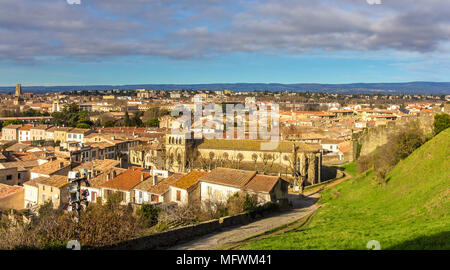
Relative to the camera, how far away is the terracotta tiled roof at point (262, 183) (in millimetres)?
22047

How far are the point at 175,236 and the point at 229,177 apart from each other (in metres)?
10.5

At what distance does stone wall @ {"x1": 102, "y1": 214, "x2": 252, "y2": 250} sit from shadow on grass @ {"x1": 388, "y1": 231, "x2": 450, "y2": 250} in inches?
289

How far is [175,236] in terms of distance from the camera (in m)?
13.8

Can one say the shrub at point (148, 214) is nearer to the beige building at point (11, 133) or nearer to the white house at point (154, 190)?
the white house at point (154, 190)

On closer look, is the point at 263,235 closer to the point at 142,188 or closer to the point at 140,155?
the point at 142,188

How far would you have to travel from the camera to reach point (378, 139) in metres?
37.4

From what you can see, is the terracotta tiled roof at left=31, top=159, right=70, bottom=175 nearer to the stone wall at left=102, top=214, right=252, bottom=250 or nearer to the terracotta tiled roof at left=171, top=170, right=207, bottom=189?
the terracotta tiled roof at left=171, top=170, right=207, bottom=189

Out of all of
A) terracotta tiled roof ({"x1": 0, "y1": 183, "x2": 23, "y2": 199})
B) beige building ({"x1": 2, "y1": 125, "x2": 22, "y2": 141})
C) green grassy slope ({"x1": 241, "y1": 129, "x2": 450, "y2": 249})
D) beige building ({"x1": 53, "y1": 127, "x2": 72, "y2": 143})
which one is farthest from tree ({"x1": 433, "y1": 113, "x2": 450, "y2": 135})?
beige building ({"x1": 2, "y1": 125, "x2": 22, "y2": 141})

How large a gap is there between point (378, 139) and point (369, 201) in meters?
20.5

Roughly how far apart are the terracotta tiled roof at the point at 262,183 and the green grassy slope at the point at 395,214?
368 centimetres

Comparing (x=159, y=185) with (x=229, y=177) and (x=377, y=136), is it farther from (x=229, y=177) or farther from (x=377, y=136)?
(x=377, y=136)

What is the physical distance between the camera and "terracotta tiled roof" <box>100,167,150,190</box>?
85.1 ft
